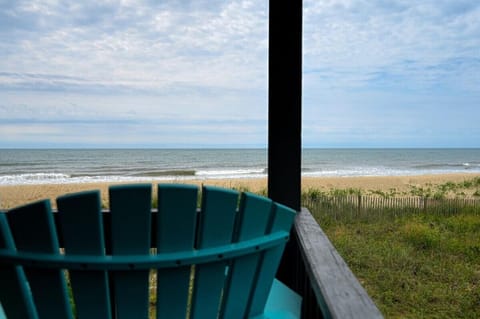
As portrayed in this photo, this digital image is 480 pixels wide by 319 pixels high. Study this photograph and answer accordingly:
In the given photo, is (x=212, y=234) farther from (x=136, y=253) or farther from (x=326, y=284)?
(x=326, y=284)

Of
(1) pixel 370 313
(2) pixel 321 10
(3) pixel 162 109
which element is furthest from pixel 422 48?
(3) pixel 162 109

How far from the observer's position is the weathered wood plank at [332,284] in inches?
27.5

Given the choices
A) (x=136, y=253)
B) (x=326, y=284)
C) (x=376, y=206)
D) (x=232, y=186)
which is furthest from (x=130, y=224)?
(x=232, y=186)

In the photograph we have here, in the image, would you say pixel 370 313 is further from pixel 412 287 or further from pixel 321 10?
pixel 321 10

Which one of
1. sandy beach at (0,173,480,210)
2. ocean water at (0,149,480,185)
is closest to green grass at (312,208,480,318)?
sandy beach at (0,173,480,210)

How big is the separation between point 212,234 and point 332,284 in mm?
380

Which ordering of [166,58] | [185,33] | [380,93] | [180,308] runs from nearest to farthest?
[180,308], [185,33], [166,58], [380,93]

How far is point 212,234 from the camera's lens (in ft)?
2.19

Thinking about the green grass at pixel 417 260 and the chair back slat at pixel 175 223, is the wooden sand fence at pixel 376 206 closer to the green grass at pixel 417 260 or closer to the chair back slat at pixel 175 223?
the green grass at pixel 417 260

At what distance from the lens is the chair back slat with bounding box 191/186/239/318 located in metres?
0.67

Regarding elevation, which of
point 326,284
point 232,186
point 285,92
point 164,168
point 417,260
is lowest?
point 164,168

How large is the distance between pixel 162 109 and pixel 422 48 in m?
12.6

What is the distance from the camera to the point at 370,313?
68 cm

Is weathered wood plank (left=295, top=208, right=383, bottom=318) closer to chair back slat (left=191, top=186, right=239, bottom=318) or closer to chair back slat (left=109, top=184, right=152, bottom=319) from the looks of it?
chair back slat (left=191, top=186, right=239, bottom=318)
